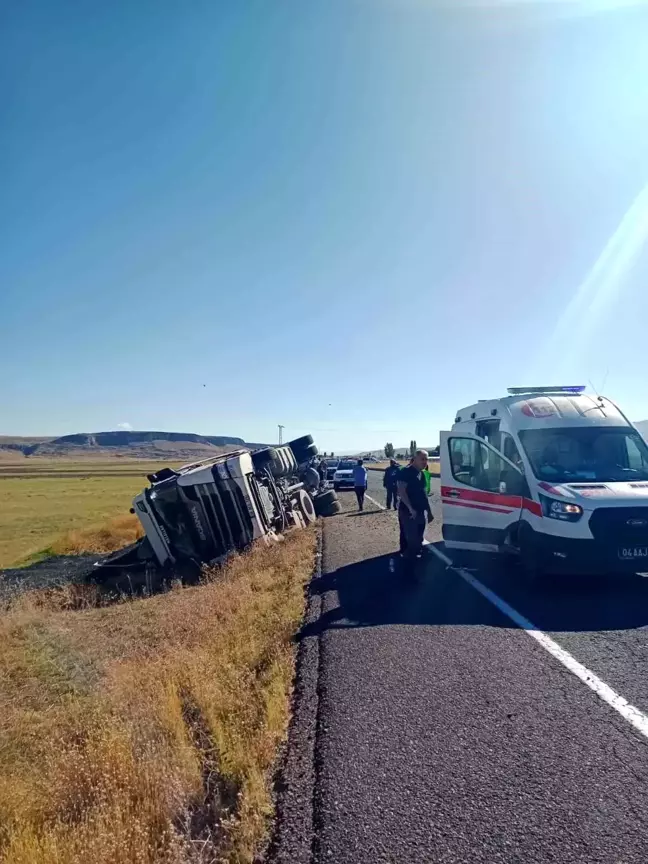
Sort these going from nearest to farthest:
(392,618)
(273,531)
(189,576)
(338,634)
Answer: (338,634) → (392,618) → (189,576) → (273,531)

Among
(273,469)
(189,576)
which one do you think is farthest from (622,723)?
(273,469)

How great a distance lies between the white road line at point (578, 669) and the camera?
4.06 metres

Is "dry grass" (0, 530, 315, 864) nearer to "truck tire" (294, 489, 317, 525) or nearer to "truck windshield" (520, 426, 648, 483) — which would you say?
"truck windshield" (520, 426, 648, 483)

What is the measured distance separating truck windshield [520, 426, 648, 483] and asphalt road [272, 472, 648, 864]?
1734 mm

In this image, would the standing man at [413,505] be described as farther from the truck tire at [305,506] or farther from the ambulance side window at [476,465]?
the truck tire at [305,506]

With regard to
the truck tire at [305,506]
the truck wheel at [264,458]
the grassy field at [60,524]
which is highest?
the truck wheel at [264,458]

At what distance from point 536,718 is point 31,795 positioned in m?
3.40

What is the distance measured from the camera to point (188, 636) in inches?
305

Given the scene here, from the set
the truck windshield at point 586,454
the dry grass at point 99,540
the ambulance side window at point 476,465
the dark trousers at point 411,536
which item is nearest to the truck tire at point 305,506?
Result: the dry grass at point 99,540

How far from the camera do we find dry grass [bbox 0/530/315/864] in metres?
3.03

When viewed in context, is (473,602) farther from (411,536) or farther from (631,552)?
(631,552)

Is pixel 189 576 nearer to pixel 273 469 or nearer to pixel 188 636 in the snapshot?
pixel 273 469

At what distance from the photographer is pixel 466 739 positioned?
384 centimetres

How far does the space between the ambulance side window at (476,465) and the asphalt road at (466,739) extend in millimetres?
2203
